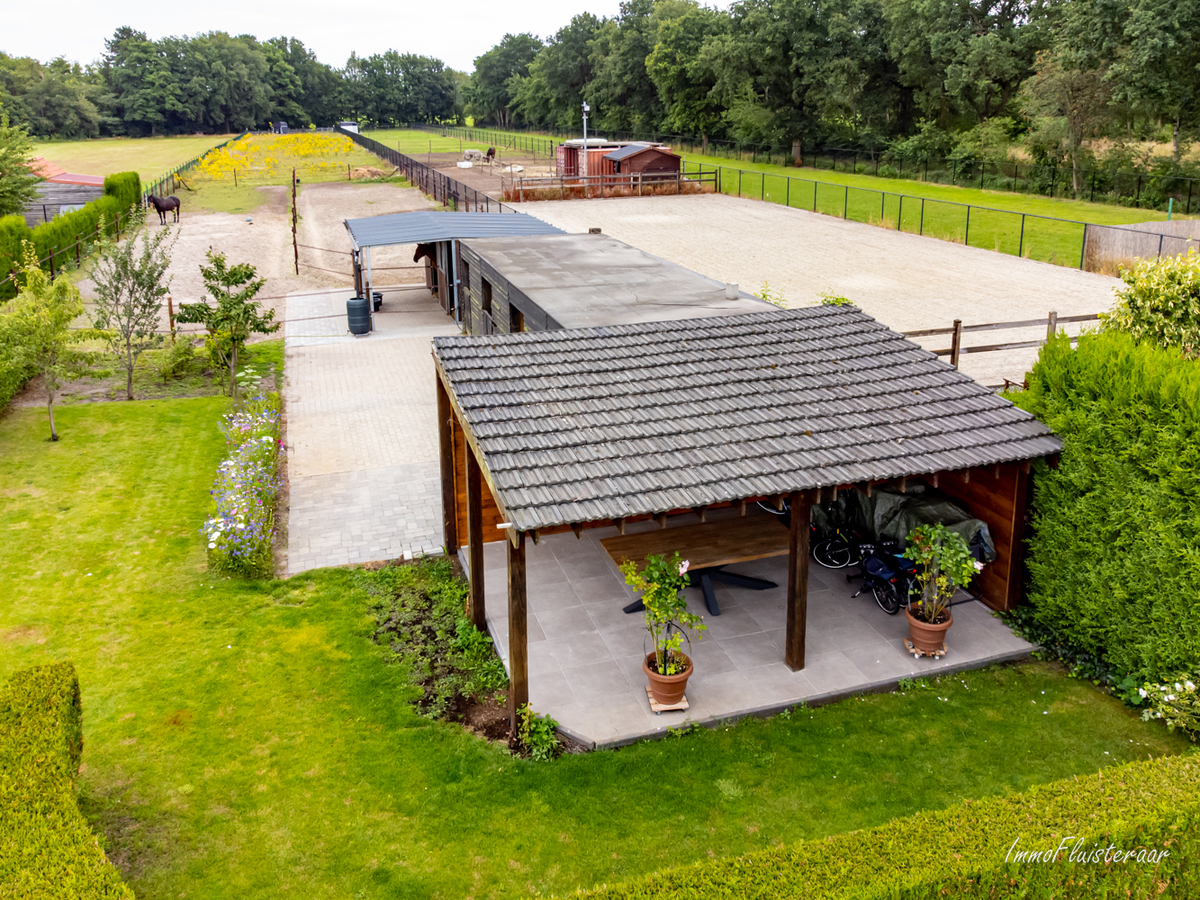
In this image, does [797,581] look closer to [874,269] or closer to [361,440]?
[361,440]

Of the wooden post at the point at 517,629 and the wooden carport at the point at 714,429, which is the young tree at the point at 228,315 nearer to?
the wooden carport at the point at 714,429

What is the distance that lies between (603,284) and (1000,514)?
770 centimetres

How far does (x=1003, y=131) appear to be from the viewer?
4941cm

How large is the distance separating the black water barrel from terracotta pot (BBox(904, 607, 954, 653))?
16.3 m

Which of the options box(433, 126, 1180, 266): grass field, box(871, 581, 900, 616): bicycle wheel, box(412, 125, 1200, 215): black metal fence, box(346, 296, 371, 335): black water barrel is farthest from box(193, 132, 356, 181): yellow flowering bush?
box(871, 581, 900, 616): bicycle wheel

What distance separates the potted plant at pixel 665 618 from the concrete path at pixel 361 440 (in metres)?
4.25

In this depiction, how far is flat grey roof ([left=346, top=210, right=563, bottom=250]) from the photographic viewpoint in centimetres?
2195

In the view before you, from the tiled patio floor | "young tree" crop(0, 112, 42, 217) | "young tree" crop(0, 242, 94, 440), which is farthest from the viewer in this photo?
"young tree" crop(0, 112, 42, 217)

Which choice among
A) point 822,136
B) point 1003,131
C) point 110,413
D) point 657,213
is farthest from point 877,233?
point 822,136

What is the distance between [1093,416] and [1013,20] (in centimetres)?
5405

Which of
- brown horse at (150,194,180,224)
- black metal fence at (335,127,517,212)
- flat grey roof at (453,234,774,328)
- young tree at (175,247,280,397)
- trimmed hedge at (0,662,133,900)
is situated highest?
black metal fence at (335,127,517,212)

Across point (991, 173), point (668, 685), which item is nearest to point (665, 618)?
point (668, 685)

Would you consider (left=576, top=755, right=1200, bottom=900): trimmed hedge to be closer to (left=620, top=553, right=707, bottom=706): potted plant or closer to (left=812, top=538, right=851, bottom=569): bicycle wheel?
(left=620, top=553, right=707, bottom=706): potted plant

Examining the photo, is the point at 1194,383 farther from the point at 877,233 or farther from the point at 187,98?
the point at 187,98
